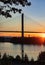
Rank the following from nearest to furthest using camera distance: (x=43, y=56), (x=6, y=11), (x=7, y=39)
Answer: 1. (x=6, y=11)
2. (x=43, y=56)
3. (x=7, y=39)

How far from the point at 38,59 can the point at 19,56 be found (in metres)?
0.70

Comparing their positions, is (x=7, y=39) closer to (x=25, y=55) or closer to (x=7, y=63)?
(x=25, y=55)

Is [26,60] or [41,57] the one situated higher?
[41,57]

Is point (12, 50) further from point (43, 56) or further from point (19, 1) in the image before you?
point (19, 1)

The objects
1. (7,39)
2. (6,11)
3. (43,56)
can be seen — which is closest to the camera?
(6,11)

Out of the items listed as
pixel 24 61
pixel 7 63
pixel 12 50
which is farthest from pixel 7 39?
pixel 7 63

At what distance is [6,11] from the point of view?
779 cm

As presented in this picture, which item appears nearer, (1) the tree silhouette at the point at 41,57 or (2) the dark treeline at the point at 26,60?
(2) the dark treeline at the point at 26,60

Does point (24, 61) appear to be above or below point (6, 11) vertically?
below

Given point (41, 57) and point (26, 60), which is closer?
point (41, 57)

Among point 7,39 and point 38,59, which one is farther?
point 7,39

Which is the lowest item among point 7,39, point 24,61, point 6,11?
point 24,61

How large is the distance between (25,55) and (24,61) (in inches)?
9.0

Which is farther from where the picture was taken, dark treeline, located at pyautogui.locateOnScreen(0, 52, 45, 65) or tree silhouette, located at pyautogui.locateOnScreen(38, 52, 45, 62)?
tree silhouette, located at pyautogui.locateOnScreen(38, 52, 45, 62)
